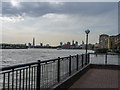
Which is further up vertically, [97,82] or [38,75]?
[38,75]

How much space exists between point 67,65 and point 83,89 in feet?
4.61

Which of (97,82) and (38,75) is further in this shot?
(97,82)

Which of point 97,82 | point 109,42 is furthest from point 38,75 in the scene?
point 109,42

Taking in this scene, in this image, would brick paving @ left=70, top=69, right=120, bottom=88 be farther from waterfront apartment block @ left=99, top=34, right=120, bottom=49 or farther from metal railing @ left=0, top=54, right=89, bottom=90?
waterfront apartment block @ left=99, top=34, right=120, bottom=49

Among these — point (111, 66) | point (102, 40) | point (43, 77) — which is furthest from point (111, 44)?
point (43, 77)

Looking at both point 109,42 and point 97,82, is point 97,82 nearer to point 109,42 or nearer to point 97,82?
point 97,82

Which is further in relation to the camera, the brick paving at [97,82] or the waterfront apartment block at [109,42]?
the waterfront apartment block at [109,42]

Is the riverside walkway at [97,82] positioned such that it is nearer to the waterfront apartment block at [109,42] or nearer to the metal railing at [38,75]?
the metal railing at [38,75]

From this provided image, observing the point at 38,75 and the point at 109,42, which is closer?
the point at 38,75

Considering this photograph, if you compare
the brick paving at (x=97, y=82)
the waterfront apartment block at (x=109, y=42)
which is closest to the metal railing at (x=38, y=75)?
the brick paving at (x=97, y=82)

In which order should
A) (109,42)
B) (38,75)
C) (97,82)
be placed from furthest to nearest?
(109,42), (97,82), (38,75)

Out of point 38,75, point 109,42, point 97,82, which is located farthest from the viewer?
point 109,42

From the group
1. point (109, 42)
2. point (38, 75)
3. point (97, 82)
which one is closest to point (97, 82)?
point (97, 82)

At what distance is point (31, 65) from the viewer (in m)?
3.53
